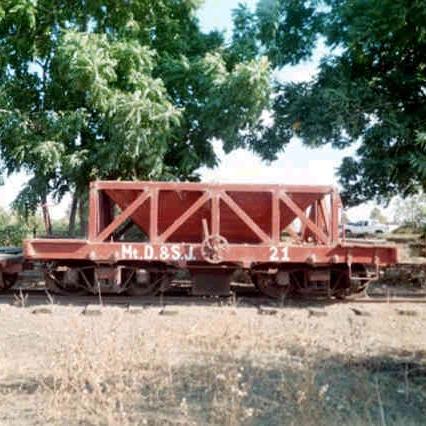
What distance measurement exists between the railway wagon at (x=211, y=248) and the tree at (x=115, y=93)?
233 centimetres

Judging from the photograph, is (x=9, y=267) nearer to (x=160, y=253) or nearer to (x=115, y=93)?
(x=160, y=253)

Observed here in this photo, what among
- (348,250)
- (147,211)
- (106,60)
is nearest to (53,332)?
(147,211)

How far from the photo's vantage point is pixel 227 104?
12742 mm

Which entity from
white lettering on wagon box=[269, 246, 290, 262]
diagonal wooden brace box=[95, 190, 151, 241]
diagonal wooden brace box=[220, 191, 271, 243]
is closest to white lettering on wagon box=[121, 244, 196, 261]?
diagonal wooden brace box=[95, 190, 151, 241]

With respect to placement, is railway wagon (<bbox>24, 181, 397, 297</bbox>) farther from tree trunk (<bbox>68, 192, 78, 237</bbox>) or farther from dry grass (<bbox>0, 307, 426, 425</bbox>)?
tree trunk (<bbox>68, 192, 78, 237</bbox>)

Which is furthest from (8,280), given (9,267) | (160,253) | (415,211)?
(415,211)

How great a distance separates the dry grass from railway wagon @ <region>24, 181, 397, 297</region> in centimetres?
219

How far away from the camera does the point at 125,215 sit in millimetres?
10328

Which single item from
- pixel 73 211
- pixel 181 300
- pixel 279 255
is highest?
pixel 73 211

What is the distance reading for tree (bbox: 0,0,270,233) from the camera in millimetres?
12414

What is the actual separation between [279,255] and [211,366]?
4.44 m

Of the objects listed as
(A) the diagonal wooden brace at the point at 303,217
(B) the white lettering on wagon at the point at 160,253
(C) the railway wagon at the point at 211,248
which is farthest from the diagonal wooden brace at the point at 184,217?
(A) the diagonal wooden brace at the point at 303,217

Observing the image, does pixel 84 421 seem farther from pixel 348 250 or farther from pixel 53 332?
pixel 348 250

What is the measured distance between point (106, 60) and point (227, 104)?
266 cm
